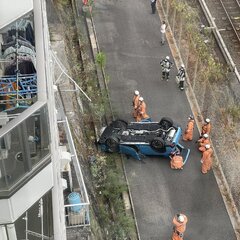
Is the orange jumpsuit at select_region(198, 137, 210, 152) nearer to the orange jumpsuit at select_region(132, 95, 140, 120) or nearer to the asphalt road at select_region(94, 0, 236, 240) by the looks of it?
the asphalt road at select_region(94, 0, 236, 240)

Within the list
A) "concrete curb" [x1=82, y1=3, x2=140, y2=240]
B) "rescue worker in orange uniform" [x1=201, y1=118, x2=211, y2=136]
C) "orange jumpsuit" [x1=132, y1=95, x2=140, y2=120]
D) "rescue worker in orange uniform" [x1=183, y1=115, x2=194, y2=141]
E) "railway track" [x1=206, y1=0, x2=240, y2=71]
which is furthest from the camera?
"railway track" [x1=206, y1=0, x2=240, y2=71]

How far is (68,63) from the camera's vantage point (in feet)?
73.4

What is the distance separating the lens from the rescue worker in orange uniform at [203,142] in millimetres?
18381

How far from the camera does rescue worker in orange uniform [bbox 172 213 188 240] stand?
15.4 m

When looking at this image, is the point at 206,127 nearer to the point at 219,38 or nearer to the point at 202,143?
the point at 202,143

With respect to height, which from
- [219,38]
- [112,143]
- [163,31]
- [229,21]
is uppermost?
[163,31]

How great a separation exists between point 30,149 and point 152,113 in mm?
12159

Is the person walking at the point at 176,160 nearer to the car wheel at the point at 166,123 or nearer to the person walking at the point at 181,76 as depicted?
the car wheel at the point at 166,123

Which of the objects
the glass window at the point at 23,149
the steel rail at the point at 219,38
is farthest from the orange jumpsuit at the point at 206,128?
the glass window at the point at 23,149

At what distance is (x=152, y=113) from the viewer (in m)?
20.7

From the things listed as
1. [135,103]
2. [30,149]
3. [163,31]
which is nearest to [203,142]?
[135,103]

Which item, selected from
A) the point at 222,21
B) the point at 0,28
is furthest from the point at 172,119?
the point at 0,28

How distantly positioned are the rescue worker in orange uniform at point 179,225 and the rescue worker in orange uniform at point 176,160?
264 cm

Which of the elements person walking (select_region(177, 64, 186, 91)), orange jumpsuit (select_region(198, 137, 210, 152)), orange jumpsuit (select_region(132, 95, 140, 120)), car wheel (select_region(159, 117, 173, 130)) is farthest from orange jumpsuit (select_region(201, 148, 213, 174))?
person walking (select_region(177, 64, 186, 91))
